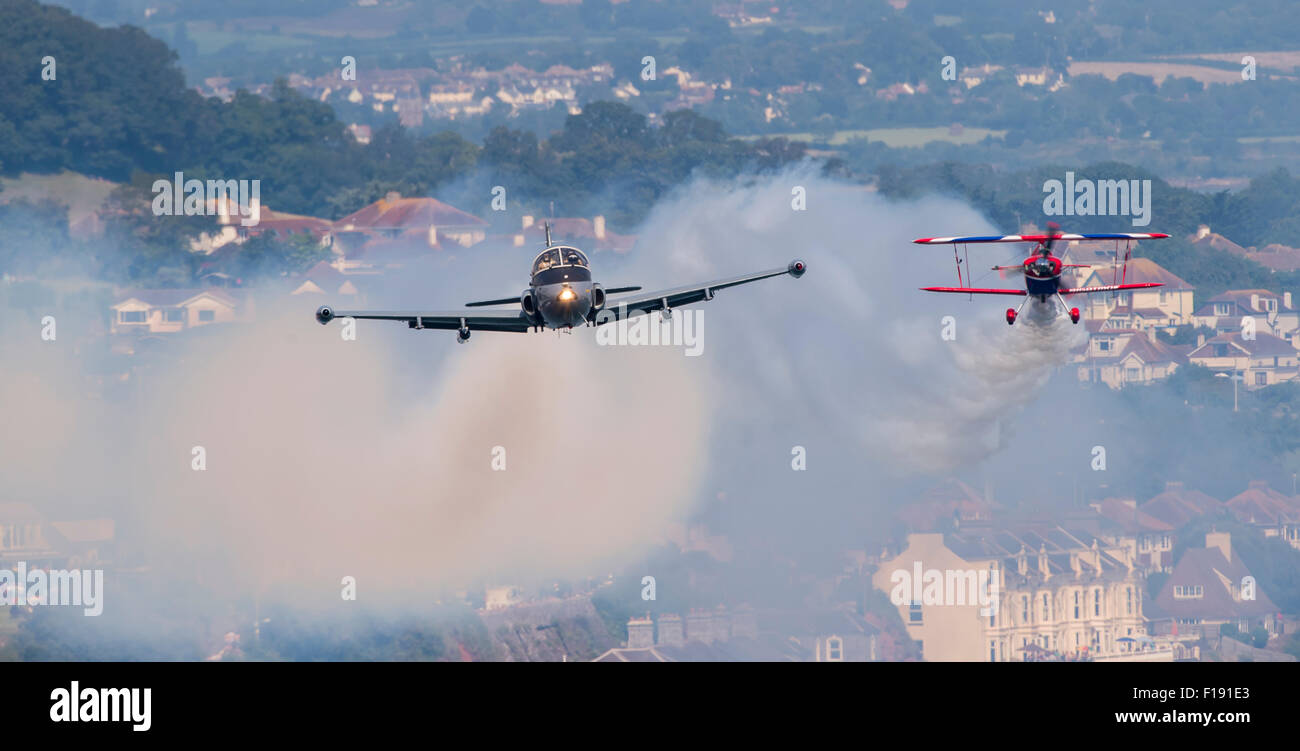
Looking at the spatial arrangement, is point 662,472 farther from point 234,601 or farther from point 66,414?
point 66,414

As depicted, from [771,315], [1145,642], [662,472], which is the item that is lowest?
[1145,642]

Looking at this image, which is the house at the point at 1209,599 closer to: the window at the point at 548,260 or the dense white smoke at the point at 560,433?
the dense white smoke at the point at 560,433


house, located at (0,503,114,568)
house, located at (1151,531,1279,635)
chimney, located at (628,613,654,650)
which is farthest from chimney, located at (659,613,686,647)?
house, located at (0,503,114,568)

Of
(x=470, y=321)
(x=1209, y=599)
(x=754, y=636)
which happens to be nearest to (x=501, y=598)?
(x=754, y=636)

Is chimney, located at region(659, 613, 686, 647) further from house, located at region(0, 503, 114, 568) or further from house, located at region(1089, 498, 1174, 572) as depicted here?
house, located at region(1089, 498, 1174, 572)

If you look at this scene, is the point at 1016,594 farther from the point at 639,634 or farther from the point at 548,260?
the point at 548,260
